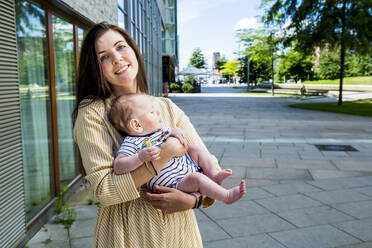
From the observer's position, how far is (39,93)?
4.34 metres

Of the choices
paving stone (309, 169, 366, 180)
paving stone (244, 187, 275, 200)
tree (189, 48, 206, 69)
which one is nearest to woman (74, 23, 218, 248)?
paving stone (244, 187, 275, 200)

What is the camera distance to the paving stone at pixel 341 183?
562 centimetres

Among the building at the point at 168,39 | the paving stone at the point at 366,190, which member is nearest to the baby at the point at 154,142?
the paving stone at the point at 366,190

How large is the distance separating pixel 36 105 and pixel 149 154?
334 centimetres

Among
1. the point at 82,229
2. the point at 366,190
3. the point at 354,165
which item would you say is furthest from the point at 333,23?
the point at 82,229

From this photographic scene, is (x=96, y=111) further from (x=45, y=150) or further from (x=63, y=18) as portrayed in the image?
(x=63, y=18)

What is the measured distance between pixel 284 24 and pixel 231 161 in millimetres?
16717

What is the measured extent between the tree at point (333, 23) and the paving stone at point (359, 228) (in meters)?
16.5

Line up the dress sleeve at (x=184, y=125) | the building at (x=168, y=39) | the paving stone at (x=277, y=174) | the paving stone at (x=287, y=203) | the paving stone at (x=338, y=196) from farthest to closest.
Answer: the building at (x=168, y=39)
the paving stone at (x=277, y=174)
the paving stone at (x=338, y=196)
the paving stone at (x=287, y=203)
the dress sleeve at (x=184, y=125)

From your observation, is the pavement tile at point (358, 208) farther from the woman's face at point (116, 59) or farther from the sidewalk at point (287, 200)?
the woman's face at point (116, 59)

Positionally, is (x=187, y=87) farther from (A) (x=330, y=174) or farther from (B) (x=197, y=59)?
(B) (x=197, y=59)

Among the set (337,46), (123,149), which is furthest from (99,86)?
(337,46)

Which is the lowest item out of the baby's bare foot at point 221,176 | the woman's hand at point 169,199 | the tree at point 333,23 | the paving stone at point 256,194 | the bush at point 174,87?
the paving stone at point 256,194

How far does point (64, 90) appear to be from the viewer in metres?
5.38
